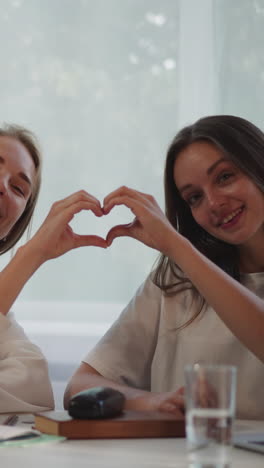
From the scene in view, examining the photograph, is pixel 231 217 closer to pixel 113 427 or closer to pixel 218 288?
pixel 218 288

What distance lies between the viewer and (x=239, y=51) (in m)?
2.54

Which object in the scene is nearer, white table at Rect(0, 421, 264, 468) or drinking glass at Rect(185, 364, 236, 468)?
drinking glass at Rect(185, 364, 236, 468)

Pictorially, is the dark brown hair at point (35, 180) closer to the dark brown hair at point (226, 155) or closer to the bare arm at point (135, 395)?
the dark brown hair at point (226, 155)

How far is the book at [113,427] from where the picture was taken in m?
1.13

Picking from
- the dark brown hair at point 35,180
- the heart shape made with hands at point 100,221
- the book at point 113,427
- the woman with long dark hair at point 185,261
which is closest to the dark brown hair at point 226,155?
the woman with long dark hair at point 185,261

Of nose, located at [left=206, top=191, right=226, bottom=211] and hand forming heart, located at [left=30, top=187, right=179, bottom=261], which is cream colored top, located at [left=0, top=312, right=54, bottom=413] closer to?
hand forming heart, located at [left=30, top=187, right=179, bottom=261]

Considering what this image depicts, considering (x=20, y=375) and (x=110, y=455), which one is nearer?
(x=110, y=455)

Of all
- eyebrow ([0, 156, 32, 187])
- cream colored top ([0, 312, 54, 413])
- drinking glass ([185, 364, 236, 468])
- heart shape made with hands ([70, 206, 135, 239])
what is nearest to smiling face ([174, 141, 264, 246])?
eyebrow ([0, 156, 32, 187])

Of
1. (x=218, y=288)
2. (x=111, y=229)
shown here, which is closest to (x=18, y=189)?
(x=111, y=229)

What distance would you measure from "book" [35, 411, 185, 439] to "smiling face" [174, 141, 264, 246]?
2.52ft

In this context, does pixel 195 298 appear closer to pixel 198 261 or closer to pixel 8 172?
pixel 198 261

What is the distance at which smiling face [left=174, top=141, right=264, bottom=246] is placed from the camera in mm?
1820

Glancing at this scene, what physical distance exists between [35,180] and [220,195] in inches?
25.0

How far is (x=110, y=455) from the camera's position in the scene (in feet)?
3.32
